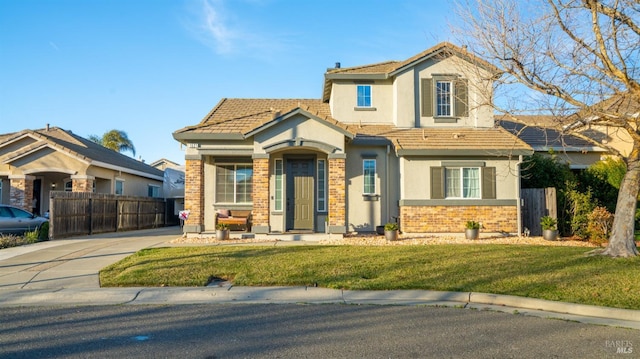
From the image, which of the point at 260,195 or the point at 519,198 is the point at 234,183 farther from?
the point at 519,198

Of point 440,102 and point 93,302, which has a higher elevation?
point 440,102

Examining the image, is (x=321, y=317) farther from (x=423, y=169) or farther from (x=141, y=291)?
(x=423, y=169)

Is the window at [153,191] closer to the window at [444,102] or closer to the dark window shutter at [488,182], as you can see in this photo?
the window at [444,102]

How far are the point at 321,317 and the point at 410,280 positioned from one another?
9.01 ft

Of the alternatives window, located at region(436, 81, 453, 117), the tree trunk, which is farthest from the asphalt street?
window, located at region(436, 81, 453, 117)

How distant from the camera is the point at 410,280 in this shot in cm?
905

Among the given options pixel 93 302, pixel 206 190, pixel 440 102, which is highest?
pixel 440 102

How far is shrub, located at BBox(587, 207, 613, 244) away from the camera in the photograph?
49.1 ft

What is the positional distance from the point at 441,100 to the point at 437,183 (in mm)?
3735

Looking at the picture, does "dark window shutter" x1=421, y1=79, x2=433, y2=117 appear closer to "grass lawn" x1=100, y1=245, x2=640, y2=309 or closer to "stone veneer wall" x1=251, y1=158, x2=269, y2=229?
"stone veneer wall" x1=251, y1=158, x2=269, y2=229

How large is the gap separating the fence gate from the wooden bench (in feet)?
31.1

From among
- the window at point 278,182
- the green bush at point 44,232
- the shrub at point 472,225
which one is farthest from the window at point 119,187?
the shrub at point 472,225

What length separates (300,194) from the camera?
55.6ft

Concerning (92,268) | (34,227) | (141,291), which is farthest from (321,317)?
(34,227)
